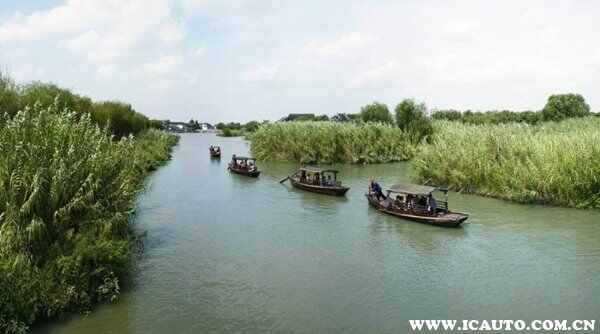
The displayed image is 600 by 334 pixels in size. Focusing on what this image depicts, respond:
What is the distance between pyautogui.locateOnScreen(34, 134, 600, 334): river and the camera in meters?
13.0

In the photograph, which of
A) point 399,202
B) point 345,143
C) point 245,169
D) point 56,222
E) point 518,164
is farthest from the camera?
point 345,143

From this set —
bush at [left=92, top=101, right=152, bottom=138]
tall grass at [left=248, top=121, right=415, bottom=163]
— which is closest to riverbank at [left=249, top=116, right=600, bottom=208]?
tall grass at [left=248, top=121, right=415, bottom=163]

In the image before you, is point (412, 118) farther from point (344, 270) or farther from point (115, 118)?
point (344, 270)

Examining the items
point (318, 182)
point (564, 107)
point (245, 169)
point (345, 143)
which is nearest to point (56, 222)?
point (318, 182)

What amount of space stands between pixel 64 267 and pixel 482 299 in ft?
36.1

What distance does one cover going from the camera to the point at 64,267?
1223 cm

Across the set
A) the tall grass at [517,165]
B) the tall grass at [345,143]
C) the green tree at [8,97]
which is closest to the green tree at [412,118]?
the tall grass at [345,143]

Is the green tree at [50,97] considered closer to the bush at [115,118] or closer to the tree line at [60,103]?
the tree line at [60,103]

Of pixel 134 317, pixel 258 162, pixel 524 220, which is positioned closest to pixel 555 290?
pixel 524 220

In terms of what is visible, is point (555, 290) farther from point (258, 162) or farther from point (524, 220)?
point (258, 162)

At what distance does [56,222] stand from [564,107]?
261ft

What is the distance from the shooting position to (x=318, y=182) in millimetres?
33781

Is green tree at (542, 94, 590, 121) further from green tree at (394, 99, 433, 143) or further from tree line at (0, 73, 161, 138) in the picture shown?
tree line at (0, 73, 161, 138)

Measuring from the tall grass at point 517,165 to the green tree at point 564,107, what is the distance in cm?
4860
